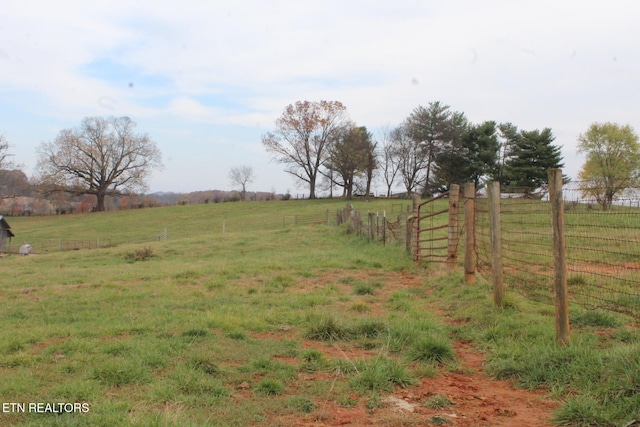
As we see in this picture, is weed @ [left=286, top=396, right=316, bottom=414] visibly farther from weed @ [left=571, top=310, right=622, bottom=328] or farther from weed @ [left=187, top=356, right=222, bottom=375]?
weed @ [left=571, top=310, right=622, bottom=328]

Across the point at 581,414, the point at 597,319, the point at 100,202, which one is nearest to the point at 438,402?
the point at 581,414

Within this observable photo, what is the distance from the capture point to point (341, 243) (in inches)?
714

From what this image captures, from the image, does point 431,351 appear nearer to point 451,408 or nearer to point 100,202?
point 451,408

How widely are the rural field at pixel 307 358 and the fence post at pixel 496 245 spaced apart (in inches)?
6.3

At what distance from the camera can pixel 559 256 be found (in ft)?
14.8

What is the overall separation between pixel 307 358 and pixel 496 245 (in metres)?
2.95

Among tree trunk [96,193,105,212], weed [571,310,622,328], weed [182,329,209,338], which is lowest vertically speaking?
weed [182,329,209,338]

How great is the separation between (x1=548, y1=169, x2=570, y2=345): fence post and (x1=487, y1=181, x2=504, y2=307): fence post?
57.2 inches

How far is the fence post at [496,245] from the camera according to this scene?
602 centimetres

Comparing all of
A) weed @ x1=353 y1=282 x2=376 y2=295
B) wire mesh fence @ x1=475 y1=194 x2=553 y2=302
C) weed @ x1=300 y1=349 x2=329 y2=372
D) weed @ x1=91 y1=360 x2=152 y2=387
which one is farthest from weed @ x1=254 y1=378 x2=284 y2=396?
weed @ x1=353 y1=282 x2=376 y2=295

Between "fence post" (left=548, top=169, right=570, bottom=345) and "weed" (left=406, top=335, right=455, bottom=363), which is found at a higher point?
"fence post" (left=548, top=169, right=570, bottom=345)

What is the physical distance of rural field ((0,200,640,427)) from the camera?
339cm

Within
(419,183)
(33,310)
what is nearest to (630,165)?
(419,183)

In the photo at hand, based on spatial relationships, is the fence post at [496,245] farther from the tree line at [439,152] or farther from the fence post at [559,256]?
the tree line at [439,152]
